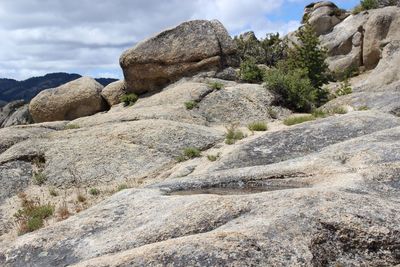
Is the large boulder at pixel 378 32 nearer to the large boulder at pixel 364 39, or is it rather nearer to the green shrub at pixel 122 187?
the large boulder at pixel 364 39

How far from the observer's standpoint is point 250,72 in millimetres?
33188

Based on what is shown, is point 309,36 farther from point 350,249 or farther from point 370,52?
point 350,249

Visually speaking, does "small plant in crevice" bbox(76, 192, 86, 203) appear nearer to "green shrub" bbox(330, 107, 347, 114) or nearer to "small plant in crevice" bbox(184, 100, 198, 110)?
"small plant in crevice" bbox(184, 100, 198, 110)

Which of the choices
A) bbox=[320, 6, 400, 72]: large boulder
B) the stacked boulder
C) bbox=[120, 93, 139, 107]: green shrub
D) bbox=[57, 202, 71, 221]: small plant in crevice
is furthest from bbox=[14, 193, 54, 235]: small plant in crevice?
bbox=[320, 6, 400, 72]: large boulder

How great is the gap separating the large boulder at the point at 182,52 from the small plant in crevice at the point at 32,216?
17079 mm

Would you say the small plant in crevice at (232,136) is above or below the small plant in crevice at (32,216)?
above

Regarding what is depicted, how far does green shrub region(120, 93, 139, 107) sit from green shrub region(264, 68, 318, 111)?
30.9 ft

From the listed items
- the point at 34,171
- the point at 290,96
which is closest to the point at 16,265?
the point at 34,171

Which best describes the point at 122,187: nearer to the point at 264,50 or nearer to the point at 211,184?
the point at 211,184

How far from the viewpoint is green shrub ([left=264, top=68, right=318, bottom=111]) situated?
28.3 metres

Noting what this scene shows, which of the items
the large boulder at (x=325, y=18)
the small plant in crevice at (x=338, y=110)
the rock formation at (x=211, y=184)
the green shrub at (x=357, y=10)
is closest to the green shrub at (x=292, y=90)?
the rock formation at (x=211, y=184)

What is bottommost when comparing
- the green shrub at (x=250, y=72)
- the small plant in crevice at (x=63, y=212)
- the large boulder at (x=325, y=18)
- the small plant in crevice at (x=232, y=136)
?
the small plant in crevice at (x=63, y=212)

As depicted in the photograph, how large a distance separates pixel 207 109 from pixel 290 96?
15.4 ft

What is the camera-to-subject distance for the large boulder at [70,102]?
35.4 m
